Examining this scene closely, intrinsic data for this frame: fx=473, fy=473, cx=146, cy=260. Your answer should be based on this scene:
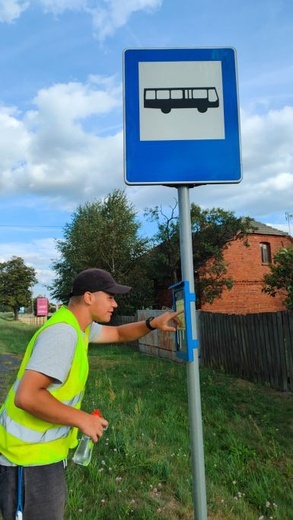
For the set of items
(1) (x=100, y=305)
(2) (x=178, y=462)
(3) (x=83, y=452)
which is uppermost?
(1) (x=100, y=305)

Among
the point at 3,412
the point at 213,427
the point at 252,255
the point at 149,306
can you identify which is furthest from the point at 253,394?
the point at 252,255

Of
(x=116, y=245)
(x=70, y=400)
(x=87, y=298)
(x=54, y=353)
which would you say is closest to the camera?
(x=54, y=353)

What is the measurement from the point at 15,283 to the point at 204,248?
54.7 meters

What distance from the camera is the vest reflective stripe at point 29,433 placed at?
2.07 metres

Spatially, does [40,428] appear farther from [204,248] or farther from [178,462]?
[204,248]

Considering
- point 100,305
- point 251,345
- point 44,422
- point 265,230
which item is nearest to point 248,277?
point 265,230

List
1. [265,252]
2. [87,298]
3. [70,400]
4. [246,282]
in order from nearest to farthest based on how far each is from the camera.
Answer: [70,400]
[87,298]
[246,282]
[265,252]

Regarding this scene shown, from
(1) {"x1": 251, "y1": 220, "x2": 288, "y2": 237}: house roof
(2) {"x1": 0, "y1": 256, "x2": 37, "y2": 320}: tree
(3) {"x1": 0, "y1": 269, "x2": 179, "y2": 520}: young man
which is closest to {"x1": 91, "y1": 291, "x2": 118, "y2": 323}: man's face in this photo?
(3) {"x1": 0, "y1": 269, "x2": 179, "y2": 520}: young man

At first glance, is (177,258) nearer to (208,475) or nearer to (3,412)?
(208,475)

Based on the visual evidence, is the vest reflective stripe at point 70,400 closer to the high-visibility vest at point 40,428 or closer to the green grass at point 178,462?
the high-visibility vest at point 40,428

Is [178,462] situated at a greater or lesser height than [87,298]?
lesser

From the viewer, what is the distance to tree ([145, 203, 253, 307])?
32750mm

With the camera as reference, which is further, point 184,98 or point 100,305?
point 184,98

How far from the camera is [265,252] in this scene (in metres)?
37.5
